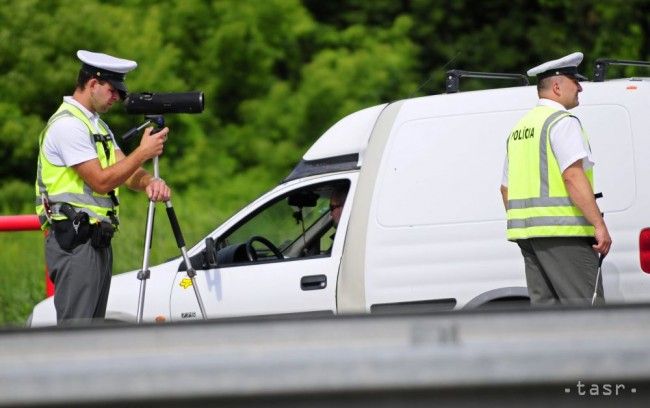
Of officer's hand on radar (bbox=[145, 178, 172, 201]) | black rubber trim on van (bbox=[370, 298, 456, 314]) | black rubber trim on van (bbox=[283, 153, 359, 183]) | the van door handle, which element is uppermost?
black rubber trim on van (bbox=[283, 153, 359, 183])

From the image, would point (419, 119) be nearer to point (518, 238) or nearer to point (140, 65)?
point (518, 238)

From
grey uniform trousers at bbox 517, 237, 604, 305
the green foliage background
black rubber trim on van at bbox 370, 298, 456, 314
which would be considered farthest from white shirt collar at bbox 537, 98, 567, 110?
the green foliage background

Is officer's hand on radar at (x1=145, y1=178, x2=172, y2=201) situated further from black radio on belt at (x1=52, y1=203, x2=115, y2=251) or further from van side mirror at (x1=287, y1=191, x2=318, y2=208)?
van side mirror at (x1=287, y1=191, x2=318, y2=208)

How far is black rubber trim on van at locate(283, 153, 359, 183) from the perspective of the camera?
7.46 metres

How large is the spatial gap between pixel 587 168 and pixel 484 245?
1.11 meters

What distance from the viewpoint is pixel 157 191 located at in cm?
617

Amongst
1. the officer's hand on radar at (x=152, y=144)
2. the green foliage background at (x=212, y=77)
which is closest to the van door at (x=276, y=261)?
the officer's hand on radar at (x=152, y=144)

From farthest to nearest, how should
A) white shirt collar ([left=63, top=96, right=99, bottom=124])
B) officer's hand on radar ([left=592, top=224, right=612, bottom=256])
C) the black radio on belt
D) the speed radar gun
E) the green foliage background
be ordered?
the green foliage background → the speed radar gun → white shirt collar ([left=63, top=96, right=99, bottom=124]) → the black radio on belt → officer's hand on radar ([left=592, top=224, right=612, bottom=256])

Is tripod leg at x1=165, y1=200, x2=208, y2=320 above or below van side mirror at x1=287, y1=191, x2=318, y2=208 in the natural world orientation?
below

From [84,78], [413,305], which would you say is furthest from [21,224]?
[413,305]

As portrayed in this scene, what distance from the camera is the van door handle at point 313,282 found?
725 cm

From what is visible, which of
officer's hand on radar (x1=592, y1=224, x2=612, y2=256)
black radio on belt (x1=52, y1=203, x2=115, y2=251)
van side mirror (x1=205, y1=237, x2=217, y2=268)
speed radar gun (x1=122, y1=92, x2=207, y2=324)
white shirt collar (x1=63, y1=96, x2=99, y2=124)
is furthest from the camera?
van side mirror (x1=205, y1=237, x2=217, y2=268)

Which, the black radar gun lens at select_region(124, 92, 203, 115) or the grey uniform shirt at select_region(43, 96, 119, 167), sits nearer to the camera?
the grey uniform shirt at select_region(43, 96, 119, 167)

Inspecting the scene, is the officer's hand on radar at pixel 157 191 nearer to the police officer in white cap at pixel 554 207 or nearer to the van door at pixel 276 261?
the van door at pixel 276 261
